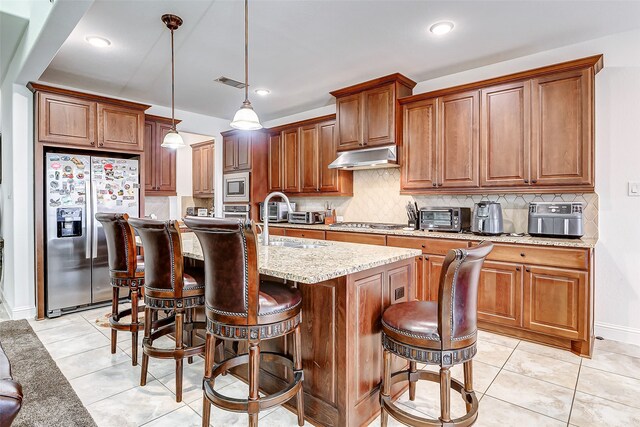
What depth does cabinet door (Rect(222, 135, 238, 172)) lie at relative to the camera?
5.50m

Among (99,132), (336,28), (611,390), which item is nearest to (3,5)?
(99,132)

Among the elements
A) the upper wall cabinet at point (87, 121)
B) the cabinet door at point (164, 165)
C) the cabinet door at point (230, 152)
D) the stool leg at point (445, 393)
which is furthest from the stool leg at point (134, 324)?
the cabinet door at point (230, 152)

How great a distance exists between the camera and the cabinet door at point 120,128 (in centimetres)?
382

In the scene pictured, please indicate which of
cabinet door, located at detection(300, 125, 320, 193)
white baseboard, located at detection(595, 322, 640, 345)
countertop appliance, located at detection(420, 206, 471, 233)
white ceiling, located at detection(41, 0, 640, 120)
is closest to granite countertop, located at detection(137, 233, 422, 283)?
countertop appliance, located at detection(420, 206, 471, 233)

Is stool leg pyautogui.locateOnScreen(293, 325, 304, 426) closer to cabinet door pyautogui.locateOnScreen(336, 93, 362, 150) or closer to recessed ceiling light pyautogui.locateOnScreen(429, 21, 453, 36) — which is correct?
recessed ceiling light pyautogui.locateOnScreen(429, 21, 453, 36)

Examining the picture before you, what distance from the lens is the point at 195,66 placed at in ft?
11.5

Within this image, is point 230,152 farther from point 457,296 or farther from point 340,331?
point 457,296

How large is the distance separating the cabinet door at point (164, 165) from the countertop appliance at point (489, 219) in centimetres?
411

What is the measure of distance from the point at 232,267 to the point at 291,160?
3.79 meters

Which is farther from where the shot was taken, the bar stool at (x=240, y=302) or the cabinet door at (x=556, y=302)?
the cabinet door at (x=556, y=302)

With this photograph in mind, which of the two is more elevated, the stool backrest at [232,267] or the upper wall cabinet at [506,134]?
the upper wall cabinet at [506,134]

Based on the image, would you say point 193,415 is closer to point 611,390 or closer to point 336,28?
point 611,390

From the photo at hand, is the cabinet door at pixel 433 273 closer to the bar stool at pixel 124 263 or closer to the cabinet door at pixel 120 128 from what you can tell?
the bar stool at pixel 124 263

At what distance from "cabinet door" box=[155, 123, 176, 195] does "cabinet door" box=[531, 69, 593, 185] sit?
14.7 ft
